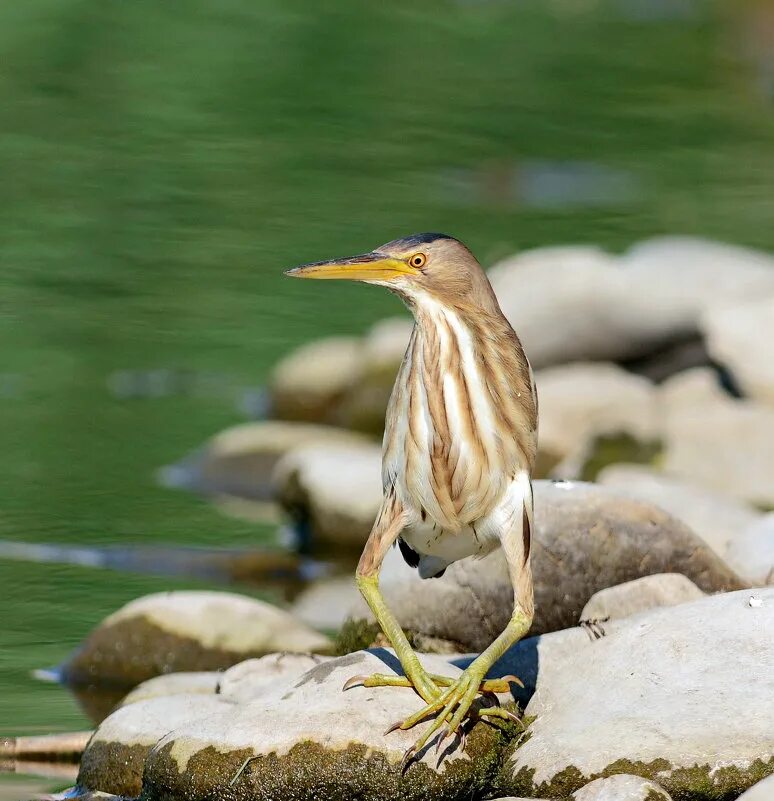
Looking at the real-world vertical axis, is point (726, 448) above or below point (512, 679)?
below

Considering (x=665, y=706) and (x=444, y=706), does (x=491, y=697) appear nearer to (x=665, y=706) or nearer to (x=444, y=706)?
(x=444, y=706)

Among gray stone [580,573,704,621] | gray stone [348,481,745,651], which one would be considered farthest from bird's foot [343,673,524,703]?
gray stone [348,481,745,651]

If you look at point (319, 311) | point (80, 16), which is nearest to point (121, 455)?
point (319, 311)

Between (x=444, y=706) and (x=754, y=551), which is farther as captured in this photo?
(x=754, y=551)

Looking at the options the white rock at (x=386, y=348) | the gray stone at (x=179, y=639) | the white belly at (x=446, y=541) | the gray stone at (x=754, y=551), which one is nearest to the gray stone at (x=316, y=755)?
the white belly at (x=446, y=541)

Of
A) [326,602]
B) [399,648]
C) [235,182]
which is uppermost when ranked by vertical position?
[399,648]

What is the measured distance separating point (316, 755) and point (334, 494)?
3.87m

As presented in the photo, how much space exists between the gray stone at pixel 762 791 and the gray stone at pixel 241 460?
5484 millimetres

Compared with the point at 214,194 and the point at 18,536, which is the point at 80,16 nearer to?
the point at 214,194

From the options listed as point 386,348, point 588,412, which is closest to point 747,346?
point 588,412

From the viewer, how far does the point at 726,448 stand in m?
9.91

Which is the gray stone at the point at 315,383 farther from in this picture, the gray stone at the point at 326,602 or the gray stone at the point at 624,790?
the gray stone at the point at 624,790

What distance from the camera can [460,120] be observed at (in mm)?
18469

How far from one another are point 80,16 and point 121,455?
1248 cm
